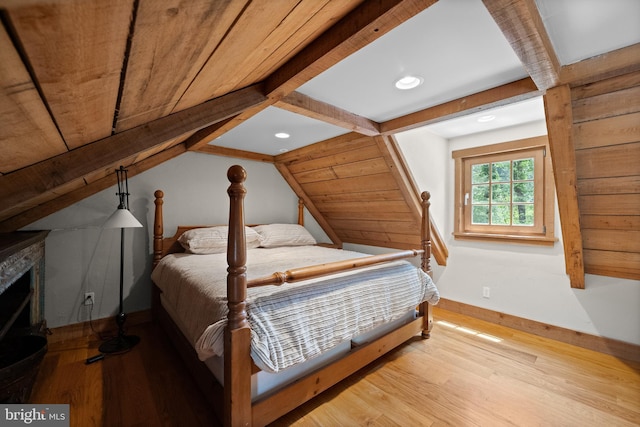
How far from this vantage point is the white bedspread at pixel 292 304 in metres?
1.34

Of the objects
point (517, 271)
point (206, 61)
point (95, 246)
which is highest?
point (206, 61)

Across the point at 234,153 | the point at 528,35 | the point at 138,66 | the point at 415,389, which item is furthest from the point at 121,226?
the point at 528,35

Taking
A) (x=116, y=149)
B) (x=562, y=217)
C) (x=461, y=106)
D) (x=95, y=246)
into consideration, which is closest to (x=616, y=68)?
(x=461, y=106)

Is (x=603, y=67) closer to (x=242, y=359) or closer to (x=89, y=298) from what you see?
(x=242, y=359)

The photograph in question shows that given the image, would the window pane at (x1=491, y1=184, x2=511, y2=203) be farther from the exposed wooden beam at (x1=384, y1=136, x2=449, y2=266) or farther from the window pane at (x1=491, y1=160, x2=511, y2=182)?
the exposed wooden beam at (x1=384, y1=136, x2=449, y2=266)

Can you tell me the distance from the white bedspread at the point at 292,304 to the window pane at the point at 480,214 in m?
1.16

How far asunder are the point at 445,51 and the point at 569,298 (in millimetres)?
2403

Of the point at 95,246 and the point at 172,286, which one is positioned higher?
the point at 95,246

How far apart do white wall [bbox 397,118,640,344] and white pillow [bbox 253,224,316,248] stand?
157 cm

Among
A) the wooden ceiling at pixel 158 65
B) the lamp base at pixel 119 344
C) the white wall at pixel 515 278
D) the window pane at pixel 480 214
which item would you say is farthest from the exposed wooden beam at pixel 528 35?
the lamp base at pixel 119 344

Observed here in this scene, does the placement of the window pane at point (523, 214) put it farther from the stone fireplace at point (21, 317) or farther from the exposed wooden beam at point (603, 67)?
the stone fireplace at point (21, 317)

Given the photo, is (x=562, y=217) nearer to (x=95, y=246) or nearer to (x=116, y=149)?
(x=116, y=149)

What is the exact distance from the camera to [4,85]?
0.50 m

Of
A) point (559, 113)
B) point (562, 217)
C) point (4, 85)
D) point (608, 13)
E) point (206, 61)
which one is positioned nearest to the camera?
point (4, 85)
